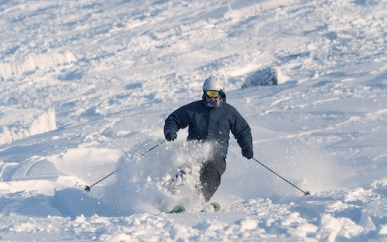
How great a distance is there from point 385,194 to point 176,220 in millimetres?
2034

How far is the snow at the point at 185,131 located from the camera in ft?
16.9

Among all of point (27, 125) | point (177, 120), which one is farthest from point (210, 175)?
point (27, 125)

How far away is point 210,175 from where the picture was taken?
677cm

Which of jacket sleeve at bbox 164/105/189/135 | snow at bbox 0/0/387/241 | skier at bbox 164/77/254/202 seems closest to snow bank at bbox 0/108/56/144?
snow at bbox 0/0/387/241

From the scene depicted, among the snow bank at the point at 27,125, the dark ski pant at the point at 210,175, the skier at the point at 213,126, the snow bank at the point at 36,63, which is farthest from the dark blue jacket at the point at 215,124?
the snow bank at the point at 36,63

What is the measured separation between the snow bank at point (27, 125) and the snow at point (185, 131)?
0.05 meters

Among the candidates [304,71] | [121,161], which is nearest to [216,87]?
[121,161]

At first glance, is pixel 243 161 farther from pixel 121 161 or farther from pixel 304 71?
pixel 304 71

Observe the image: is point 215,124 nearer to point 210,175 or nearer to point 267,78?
point 210,175

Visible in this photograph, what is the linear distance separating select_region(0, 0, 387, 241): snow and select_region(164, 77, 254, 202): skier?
0.17 metres

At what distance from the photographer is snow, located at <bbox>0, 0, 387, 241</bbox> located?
5.16 metres

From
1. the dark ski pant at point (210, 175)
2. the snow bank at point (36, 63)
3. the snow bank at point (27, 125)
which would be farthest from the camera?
the snow bank at point (36, 63)

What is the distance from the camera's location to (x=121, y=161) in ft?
24.0

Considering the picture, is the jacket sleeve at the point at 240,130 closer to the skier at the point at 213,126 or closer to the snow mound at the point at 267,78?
the skier at the point at 213,126
